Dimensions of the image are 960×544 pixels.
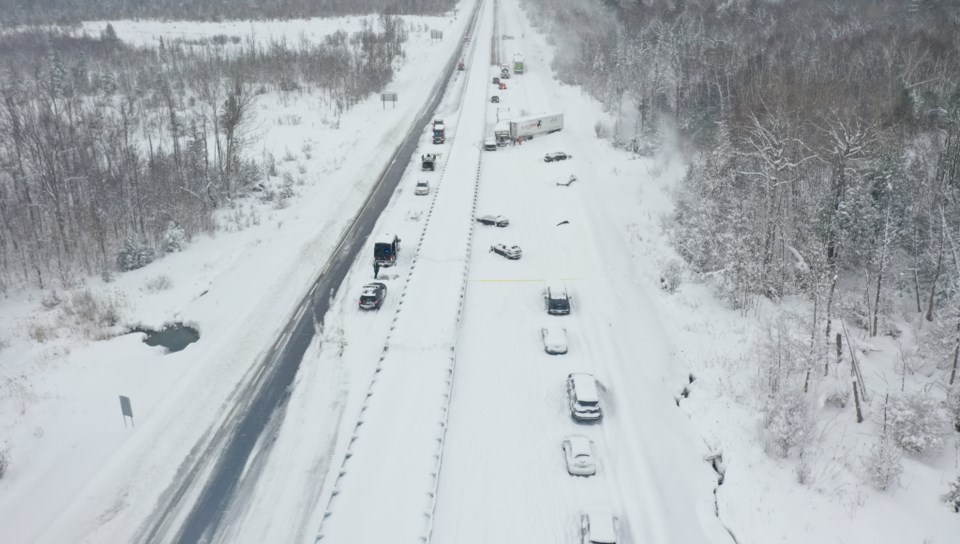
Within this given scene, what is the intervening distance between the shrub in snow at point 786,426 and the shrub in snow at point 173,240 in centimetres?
3884

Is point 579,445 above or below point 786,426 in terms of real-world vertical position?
below

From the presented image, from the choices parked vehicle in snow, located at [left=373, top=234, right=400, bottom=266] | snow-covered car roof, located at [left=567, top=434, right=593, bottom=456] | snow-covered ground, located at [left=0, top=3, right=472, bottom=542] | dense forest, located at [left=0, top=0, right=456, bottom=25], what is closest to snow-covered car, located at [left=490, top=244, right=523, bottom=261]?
parked vehicle in snow, located at [left=373, top=234, right=400, bottom=266]

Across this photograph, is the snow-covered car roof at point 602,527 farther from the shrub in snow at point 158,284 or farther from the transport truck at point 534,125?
the transport truck at point 534,125

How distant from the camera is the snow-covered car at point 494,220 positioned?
154 ft

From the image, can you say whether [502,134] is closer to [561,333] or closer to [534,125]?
[534,125]

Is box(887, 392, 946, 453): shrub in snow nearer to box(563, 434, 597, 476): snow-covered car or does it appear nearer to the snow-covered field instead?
the snow-covered field

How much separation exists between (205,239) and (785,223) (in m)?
41.7

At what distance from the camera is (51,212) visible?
152 feet

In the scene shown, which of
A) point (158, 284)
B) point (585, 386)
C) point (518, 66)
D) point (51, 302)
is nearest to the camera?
point (585, 386)

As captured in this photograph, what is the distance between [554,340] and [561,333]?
→ 82 centimetres

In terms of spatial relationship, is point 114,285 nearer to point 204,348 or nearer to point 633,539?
point 204,348

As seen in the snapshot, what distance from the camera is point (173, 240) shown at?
143ft

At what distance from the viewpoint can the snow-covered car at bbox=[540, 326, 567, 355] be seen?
102ft

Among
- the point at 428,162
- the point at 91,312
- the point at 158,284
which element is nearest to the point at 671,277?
the point at 428,162
